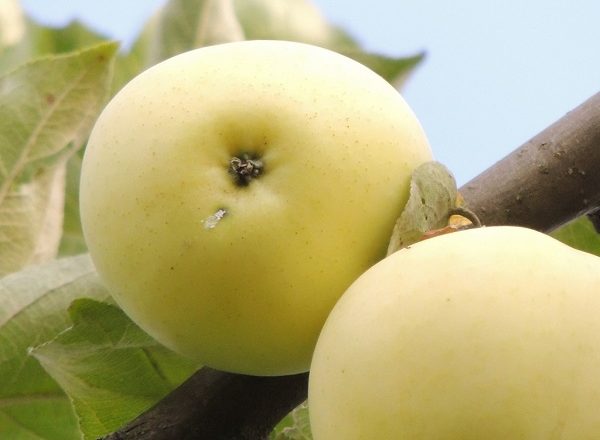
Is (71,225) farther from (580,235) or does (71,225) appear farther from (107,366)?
(580,235)

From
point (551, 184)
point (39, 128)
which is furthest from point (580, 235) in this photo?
point (39, 128)

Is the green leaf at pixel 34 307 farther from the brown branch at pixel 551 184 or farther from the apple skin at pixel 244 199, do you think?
the brown branch at pixel 551 184

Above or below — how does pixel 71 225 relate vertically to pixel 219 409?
above

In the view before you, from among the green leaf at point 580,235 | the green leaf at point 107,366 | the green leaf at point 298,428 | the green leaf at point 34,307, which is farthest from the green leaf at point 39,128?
the green leaf at point 580,235

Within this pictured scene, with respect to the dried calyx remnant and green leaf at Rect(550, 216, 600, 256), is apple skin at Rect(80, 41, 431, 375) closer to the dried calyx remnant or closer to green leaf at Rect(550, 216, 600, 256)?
the dried calyx remnant

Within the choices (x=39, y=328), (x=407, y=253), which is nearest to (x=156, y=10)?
(x=39, y=328)
